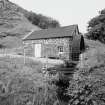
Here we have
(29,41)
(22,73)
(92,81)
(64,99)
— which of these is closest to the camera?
(92,81)

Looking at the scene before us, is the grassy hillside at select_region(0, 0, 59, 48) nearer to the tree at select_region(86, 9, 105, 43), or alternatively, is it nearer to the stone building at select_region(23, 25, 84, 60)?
the stone building at select_region(23, 25, 84, 60)

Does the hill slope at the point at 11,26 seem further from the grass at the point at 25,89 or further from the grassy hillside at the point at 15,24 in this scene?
the grass at the point at 25,89

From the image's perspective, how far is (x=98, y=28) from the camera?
64.2 feet

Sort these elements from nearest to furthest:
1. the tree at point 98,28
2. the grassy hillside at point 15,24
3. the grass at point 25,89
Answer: the grass at point 25,89, the tree at point 98,28, the grassy hillside at point 15,24

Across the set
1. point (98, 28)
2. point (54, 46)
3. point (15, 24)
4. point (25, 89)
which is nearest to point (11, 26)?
point (15, 24)

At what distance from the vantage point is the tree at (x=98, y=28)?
1948cm

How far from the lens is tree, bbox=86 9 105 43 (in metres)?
19.5

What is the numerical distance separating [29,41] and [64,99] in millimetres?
11701

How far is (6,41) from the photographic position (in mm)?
27969

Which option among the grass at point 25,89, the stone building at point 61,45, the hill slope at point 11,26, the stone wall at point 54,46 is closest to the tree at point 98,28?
the stone building at point 61,45

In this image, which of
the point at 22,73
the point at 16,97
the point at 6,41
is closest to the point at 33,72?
the point at 22,73

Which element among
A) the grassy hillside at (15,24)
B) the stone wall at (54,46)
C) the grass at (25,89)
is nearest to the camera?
the grass at (25,89)

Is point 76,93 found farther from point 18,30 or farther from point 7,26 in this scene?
point 7,26

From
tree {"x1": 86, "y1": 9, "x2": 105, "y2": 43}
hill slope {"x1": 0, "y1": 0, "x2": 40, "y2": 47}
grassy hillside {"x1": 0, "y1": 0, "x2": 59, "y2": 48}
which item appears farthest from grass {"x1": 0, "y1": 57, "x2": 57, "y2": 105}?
hill slope {"x1": 0, "y1": 0, "x2": 40, "y2": 47}
